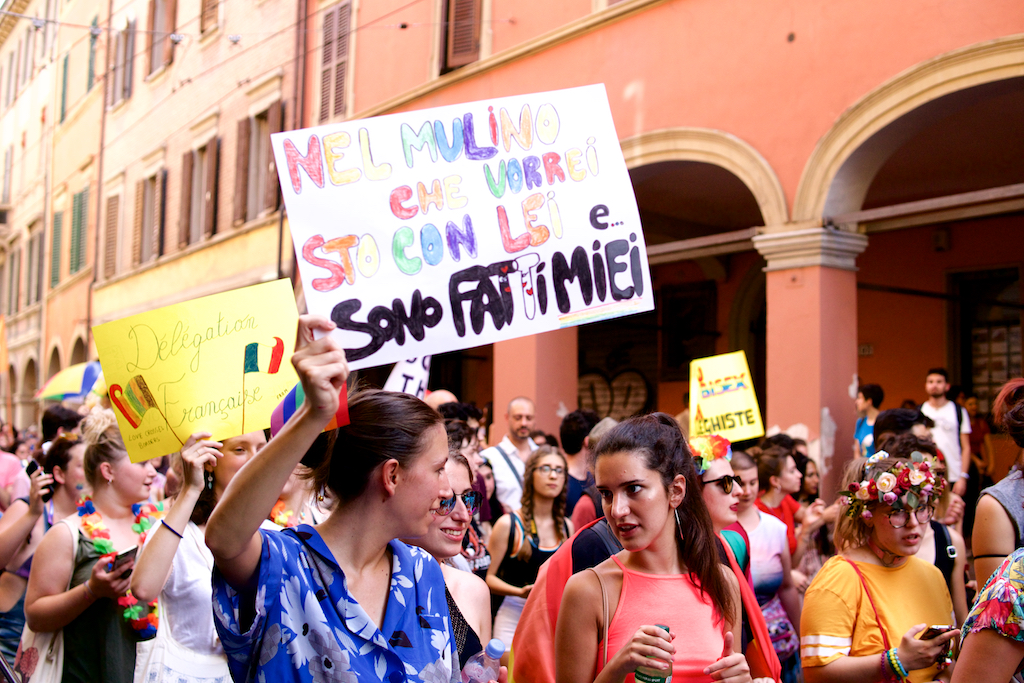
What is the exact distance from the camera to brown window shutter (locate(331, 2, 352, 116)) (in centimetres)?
1525

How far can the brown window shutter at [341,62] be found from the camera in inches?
600

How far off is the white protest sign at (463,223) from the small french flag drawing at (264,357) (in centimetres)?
50

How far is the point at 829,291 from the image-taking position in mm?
8836

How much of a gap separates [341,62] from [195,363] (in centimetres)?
1321

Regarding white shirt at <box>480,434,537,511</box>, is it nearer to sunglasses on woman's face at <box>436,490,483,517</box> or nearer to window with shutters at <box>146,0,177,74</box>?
sunglasses on woman's face at <box>436,490,483,517</box>

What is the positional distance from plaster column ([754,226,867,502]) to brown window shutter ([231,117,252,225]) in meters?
10.9

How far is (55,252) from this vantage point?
29766 mm

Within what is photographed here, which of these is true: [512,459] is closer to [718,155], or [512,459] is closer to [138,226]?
[718,155]

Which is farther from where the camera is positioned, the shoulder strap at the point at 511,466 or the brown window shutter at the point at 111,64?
the brown window shutter at the point at 111,64

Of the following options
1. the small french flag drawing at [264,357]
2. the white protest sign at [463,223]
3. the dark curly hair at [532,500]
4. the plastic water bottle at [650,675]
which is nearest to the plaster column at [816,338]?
the dark curly hair at [532,500]

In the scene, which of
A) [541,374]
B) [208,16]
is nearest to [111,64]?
[208,16]

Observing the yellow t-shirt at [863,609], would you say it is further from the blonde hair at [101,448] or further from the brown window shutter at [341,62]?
the brown window shutter at [341,62]

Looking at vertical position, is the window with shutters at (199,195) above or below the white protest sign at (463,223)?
above

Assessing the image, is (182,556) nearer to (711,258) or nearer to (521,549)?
(521,549)
